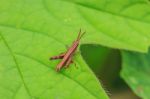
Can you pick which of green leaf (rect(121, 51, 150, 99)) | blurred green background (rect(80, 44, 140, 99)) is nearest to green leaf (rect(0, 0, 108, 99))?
green leaf (rect(121, 51, 150, 99))

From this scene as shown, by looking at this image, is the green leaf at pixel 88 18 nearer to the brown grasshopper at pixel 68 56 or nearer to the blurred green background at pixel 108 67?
the brown grasshopper at pixel 68 56

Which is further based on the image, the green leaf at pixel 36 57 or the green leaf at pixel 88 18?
the green leaf at pixel 88 18

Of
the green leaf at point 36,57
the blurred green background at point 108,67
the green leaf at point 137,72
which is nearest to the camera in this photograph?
the green leaf at point 36,57

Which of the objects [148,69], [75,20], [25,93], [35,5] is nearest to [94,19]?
[75,20]

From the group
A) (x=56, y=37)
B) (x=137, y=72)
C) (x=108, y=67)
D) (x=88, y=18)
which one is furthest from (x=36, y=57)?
(x=108, y=67)

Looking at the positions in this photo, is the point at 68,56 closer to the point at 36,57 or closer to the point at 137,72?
the point at 36,57

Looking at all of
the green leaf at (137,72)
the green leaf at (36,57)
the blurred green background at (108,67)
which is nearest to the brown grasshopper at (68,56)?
the green leaf at (36,57)
